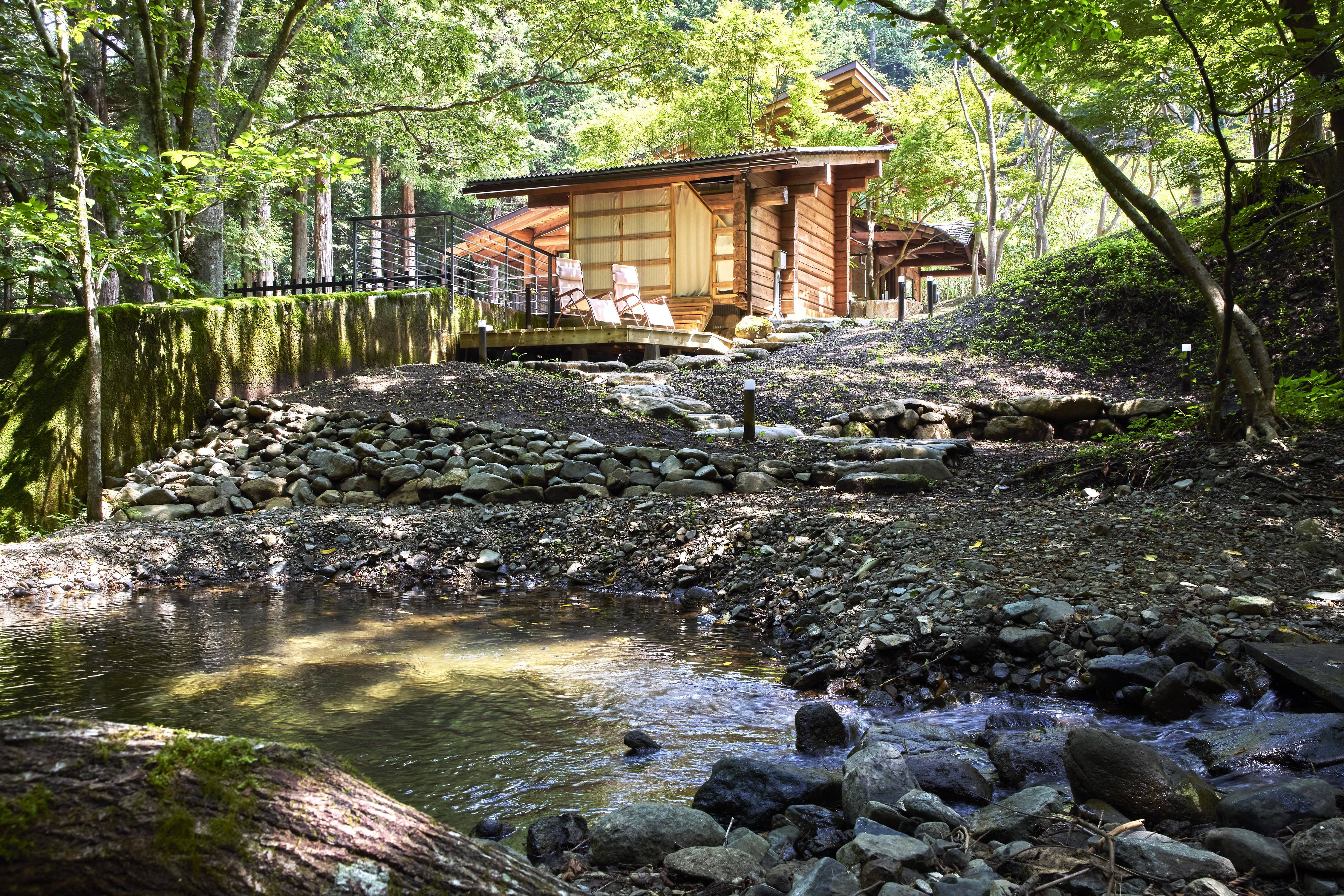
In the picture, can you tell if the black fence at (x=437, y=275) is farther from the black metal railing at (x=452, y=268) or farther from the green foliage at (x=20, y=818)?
the green foliage at (x=20, y=818)

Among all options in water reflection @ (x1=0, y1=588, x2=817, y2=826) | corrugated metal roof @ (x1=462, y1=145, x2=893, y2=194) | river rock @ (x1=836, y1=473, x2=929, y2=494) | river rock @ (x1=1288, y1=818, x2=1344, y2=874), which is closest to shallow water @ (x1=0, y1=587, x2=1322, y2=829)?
water reflection @ (x1=0, y1=588, x2=817, y2=826)

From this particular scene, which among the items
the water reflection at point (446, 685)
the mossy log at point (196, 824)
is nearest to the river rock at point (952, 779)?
the water reflection at point (446, 685)

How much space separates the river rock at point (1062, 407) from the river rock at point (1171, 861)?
7.93 metres

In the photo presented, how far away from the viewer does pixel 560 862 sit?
7.16 feet

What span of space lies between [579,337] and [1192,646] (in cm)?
1055

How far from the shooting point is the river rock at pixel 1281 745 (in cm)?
259

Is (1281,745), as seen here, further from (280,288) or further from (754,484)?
(280,288)

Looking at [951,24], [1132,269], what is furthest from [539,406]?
[1132,269]

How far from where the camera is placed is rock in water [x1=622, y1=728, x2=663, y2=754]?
3059mm

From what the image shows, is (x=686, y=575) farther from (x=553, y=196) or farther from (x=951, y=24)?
(x=553, y=196)

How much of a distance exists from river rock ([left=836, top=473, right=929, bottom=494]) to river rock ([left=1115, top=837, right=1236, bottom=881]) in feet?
16.4

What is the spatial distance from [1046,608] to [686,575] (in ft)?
8.57

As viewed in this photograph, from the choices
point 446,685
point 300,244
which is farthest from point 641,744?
point 300,244

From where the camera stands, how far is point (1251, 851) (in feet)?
6.42
